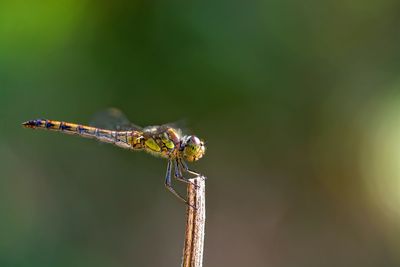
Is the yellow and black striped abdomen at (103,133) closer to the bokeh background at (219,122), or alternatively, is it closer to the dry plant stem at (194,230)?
the bokeh background at (219,122)

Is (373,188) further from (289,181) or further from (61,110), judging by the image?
A: (61,110)

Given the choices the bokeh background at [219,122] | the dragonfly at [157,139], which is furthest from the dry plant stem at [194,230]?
the bokeh background at [219,122]

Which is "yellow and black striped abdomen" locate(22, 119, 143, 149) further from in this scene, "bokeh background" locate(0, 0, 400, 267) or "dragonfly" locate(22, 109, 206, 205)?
"bokeh background" locate(0, 0, 400, 267)

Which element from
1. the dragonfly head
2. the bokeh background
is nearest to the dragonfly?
the dragonfly head

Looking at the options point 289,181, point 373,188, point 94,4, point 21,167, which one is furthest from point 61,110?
point 373,188

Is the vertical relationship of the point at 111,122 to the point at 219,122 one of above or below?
below

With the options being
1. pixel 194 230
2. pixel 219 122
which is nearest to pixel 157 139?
pixel 194 230

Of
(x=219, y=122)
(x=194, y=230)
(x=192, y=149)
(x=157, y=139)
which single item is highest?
(x=219, y=122)

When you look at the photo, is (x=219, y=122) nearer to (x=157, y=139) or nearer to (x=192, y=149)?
(x=157, y=139)
